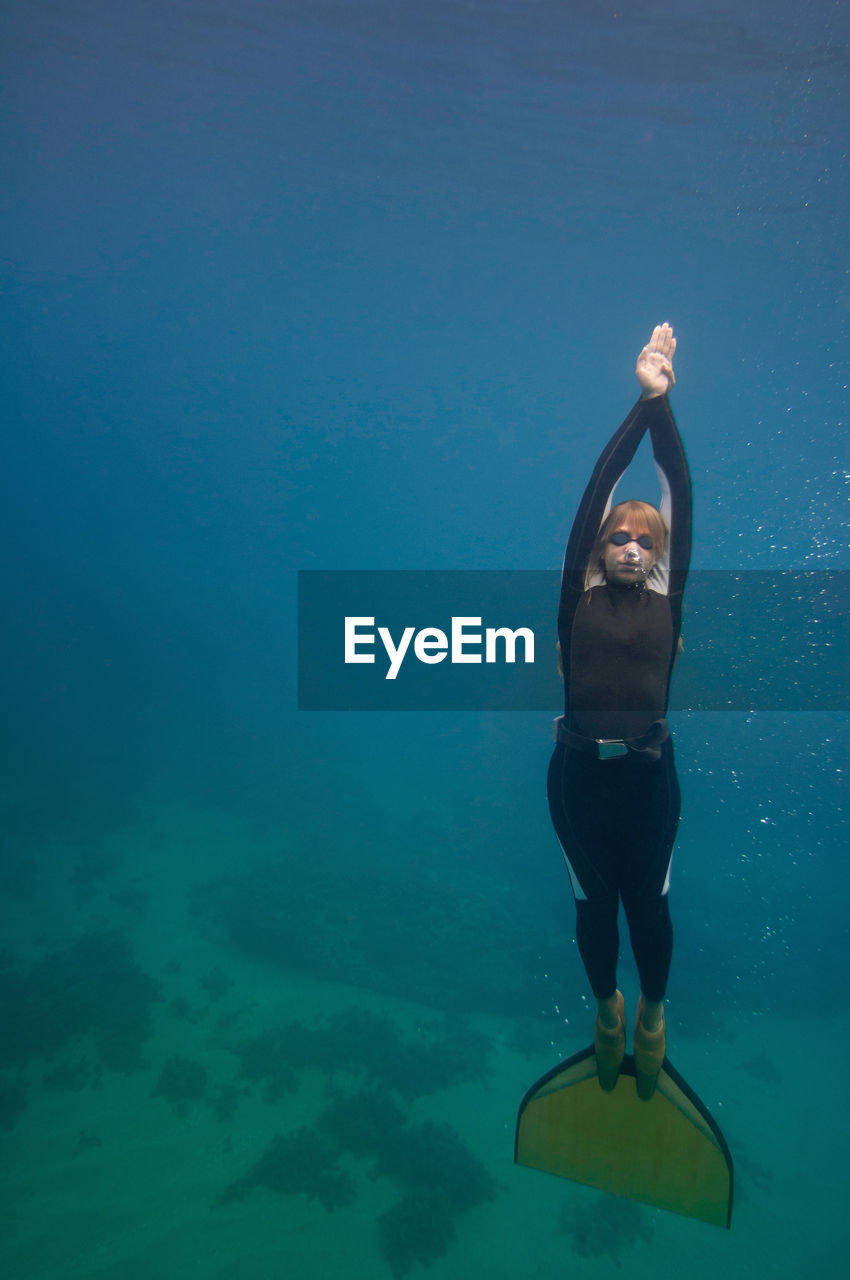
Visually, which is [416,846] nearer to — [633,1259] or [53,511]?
[633,1259]

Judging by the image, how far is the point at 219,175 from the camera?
702 inches

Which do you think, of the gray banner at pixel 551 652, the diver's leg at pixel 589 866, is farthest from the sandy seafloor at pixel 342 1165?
the gray banner at pixel 551 652

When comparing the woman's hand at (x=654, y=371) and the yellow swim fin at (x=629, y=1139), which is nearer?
the woman's hand at (x=654, y=371)

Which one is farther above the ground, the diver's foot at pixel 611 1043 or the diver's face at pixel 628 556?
the diver's face at pixel 628 556

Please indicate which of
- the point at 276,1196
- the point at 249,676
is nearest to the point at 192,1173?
the point at 276,1196

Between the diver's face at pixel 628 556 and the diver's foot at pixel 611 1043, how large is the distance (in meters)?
2.16

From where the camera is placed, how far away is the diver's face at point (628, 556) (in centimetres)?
272

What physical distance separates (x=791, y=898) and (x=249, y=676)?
47721mm

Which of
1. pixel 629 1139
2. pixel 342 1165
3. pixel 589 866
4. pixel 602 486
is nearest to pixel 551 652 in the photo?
pixel 342 1165

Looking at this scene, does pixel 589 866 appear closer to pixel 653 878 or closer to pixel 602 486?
pixel 653 878

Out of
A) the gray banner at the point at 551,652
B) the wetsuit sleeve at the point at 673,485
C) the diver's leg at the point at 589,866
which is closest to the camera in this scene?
the wetsuit sleeve at the point at 673,485

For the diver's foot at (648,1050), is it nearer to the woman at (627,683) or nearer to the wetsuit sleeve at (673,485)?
the woman at (627,683)

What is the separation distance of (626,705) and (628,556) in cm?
71

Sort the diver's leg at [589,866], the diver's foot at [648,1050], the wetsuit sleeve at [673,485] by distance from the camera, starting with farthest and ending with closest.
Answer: the diver's foot at [648,1050] → the diver's leg at [589,866] → the wetsuit sleeve at [673,485]
